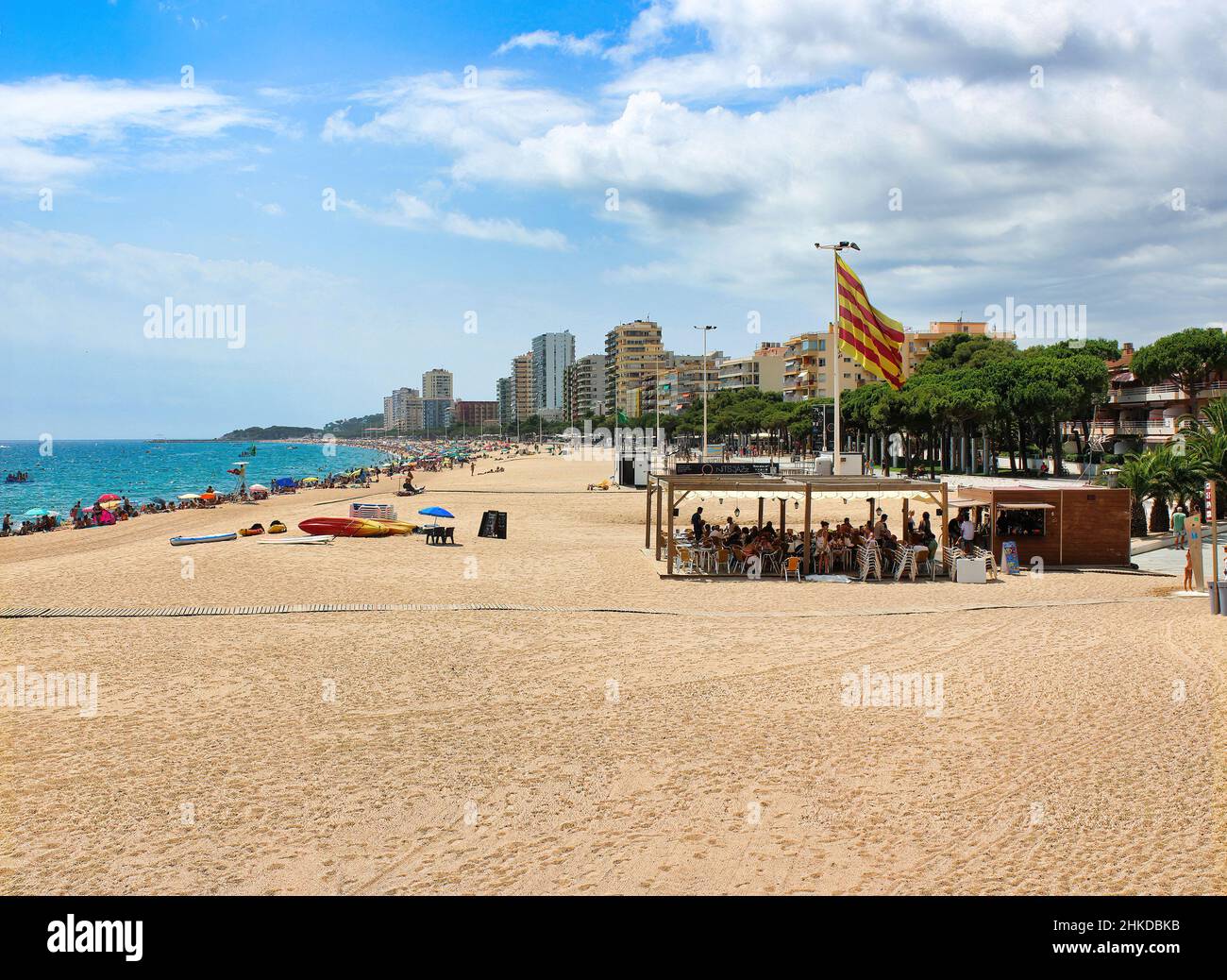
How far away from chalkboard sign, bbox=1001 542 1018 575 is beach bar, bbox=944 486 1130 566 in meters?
0.72

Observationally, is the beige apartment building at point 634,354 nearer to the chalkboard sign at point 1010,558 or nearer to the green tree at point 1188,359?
the green tree at point 1188,359

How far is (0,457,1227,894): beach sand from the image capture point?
19.5 feet

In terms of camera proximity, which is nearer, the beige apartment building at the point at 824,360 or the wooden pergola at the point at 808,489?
the wooden pergola at the point at 808,489

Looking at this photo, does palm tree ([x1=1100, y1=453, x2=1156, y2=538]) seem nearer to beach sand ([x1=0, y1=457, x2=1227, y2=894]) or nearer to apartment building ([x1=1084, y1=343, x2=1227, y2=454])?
beach sand ([x1=0, y1=457, x2=1227, y2=894])

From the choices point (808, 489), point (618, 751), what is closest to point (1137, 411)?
point (808, 489)

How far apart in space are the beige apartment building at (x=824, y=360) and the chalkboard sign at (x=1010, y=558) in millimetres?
83736

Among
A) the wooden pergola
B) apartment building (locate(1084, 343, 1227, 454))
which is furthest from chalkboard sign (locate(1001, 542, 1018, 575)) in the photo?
apartment building (locate(1084, 343, 1227, 454))

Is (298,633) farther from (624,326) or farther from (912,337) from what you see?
(624,326)

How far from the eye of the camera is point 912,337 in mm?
112250

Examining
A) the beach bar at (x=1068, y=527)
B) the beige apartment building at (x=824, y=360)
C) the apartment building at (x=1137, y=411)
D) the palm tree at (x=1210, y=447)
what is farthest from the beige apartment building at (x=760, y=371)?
the beach bar at (x=1068, y=527)

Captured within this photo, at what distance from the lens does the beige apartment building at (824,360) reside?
10544 cm

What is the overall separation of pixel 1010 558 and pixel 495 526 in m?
13.2

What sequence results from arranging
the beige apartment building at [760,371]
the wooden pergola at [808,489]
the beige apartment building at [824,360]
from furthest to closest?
the beige apartment building at [760,371], the beige apartment building at [824,360], the wooden pergola at [808,489]
